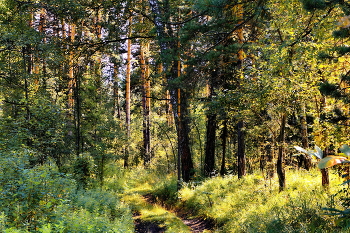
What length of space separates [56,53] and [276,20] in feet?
21.8

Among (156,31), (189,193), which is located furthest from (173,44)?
(189,193)

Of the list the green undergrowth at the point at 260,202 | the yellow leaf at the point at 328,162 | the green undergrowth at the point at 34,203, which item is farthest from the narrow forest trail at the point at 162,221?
the yellow leaf at the point at 328,162

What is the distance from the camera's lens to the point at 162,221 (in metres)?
8.09

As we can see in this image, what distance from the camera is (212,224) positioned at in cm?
758

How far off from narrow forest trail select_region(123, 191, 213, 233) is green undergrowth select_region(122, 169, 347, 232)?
35 centimetres

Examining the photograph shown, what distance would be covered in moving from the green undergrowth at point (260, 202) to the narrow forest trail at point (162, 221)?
1.16ft

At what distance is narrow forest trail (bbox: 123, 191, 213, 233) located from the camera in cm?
735

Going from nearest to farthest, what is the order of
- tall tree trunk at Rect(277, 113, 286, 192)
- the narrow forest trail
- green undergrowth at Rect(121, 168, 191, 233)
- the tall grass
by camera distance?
the tall grass, tall tree trunk at Rect(277, 113, 286, 192), the narrow forest trail, green undergrowth at Rect(121, 168, 191, 233)

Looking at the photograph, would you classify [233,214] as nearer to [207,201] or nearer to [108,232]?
[207,201]

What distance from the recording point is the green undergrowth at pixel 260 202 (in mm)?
4309

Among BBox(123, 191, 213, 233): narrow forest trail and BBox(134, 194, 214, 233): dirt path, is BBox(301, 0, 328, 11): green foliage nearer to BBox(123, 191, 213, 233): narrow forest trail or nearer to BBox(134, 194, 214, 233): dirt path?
BBox(123, 191, 213, 233): narrow forest trail

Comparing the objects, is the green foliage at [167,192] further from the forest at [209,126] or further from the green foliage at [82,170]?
the green foliage at [82,170]

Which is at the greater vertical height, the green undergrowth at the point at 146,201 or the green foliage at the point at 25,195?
the green foliage at the point at 25,195

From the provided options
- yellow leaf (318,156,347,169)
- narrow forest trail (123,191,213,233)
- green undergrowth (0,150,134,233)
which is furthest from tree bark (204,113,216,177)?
yellow leaf (318,156,347,169)
